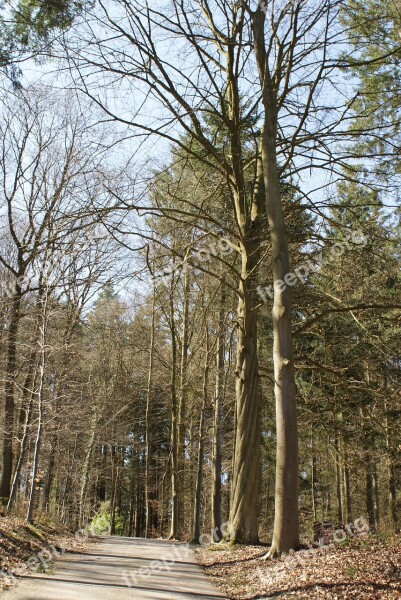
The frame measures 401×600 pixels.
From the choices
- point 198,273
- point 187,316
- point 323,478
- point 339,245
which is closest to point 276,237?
point 339,245

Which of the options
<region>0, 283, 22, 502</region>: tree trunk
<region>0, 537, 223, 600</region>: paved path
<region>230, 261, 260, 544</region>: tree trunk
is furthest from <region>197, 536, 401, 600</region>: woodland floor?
<region>0, 283, 22, 502</region>: tree trunk

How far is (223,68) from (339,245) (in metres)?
4.64

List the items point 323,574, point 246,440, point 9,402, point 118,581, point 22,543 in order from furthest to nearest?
point 9,402 < point 246,440 < point 22,543 < point 118,581 < point 323,574

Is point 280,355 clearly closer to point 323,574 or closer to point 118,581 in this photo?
point 323,574

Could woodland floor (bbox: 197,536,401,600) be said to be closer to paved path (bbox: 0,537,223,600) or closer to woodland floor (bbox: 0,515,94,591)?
paved path (bbox: 0,537,223,600)

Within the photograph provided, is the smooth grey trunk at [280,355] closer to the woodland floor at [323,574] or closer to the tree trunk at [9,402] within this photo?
the woodland floor at [323,574]

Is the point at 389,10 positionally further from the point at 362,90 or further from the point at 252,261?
the point at 252,261

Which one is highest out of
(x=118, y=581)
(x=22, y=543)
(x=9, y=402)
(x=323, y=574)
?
(x=9, y=402)

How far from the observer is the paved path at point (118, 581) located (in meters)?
6.16

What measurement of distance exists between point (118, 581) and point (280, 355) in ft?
13.1

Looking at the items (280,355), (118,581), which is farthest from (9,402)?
(280,355)

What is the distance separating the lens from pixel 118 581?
23.9 feet

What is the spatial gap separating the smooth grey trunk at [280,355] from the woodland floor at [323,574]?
1.67 ft

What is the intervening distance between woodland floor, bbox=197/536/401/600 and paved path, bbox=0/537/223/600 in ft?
1.50
